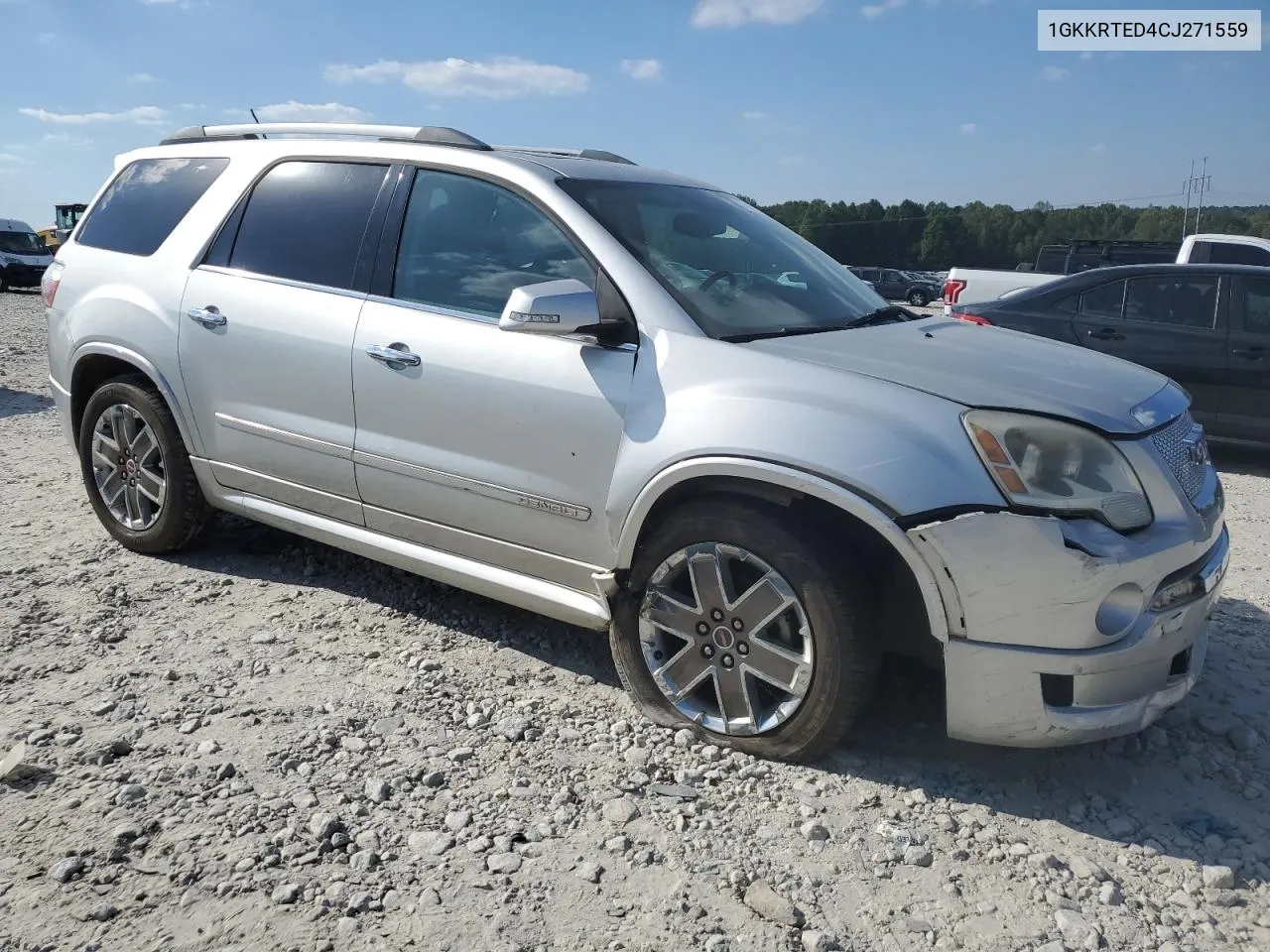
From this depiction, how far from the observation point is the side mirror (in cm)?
306

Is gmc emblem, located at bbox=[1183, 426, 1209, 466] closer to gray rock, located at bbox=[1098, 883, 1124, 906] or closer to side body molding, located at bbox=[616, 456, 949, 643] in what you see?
side body molding, located at bbox=[616, 456, 949, 643]

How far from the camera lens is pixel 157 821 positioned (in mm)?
2668

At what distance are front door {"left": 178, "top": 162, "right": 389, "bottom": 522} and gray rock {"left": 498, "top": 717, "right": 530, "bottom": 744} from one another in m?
1.06

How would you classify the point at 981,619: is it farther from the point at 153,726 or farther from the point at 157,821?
the point at 153,726

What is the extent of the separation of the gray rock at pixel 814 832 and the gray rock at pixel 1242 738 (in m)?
1.48

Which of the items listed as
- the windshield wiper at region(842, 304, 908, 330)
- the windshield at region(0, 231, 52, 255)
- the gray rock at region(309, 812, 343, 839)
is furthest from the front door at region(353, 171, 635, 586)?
the windshield at region(0, 231, 52, 255)

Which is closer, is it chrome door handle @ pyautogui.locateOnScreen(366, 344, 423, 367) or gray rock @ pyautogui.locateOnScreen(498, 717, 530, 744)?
gray rock @ pyautogui.locateOnScreen(498, 717, 530, 744)

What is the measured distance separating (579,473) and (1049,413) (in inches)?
54.4

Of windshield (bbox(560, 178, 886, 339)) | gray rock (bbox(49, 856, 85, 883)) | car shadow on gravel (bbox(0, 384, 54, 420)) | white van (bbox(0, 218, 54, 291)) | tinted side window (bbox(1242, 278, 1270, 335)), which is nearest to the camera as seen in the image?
gray rock (bbox(49, 856, 85, 883))


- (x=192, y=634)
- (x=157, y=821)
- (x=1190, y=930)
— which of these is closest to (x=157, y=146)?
(x=192, y=634)

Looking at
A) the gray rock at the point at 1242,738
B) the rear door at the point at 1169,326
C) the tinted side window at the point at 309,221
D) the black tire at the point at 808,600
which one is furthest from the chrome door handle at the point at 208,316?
the rear door at the point at 1169,326

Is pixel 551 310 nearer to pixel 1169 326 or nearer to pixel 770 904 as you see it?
pixel 770 904

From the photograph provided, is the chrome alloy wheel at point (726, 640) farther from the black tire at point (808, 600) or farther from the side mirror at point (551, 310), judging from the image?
the side mirror at point (551, 310)

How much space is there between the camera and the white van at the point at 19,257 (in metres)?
26.9
